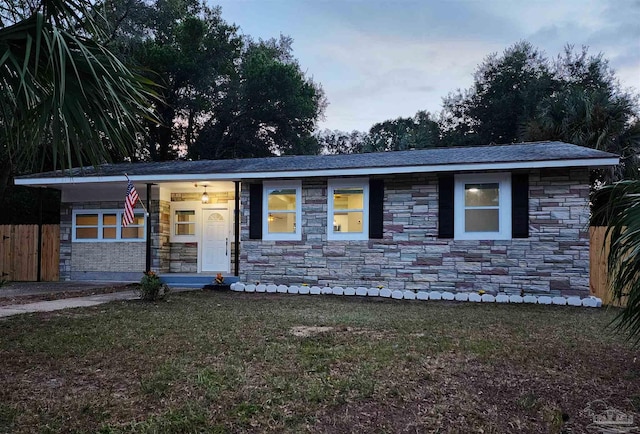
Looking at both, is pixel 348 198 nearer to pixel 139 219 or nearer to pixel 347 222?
pixel 347 222

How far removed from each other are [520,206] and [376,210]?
122 inches

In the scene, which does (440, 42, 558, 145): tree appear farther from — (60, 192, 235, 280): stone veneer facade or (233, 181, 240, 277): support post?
(60, 192, 235, 280): stone veneer facade

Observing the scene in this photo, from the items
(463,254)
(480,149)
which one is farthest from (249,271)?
(480,149)

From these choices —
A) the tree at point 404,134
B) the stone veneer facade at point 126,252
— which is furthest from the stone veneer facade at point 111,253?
the tree at point 404,134

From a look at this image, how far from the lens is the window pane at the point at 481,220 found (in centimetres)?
1005

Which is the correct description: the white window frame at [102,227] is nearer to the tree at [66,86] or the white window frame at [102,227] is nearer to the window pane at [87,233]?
the window pane at [87,233]

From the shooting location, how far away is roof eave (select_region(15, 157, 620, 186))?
9.05 m

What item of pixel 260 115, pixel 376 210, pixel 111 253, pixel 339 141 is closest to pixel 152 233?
pixel 111 253

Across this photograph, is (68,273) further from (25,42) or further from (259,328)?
(25,42)

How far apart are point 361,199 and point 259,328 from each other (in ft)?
18.1

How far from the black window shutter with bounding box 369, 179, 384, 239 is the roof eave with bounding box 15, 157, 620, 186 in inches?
18.4

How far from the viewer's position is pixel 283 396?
3.29 m

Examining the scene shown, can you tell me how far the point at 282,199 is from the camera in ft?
37.5

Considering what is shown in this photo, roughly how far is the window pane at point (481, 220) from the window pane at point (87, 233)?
10870mm
